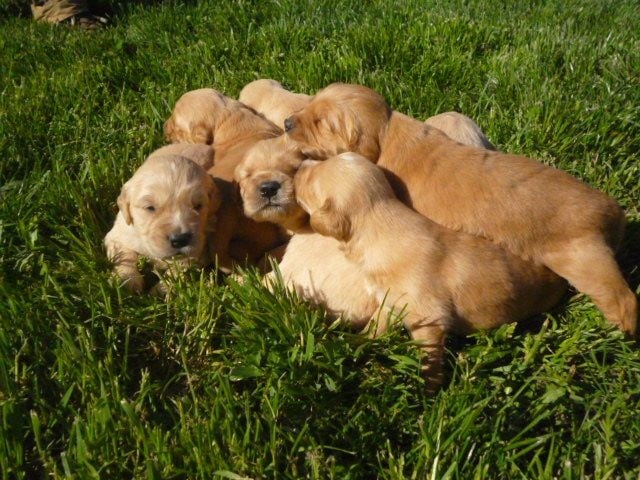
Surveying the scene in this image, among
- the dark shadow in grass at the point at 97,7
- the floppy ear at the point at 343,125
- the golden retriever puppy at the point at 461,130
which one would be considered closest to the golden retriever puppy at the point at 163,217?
the floppy ear at the point at 343,125

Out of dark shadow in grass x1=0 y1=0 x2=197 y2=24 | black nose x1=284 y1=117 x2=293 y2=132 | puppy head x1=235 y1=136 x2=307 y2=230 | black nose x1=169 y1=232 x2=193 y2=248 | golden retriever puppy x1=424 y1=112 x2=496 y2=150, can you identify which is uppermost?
black nose x1=284 y1=117 x2=293 y2=132

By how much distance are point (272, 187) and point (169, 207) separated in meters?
0.54

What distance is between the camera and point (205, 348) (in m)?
2.70

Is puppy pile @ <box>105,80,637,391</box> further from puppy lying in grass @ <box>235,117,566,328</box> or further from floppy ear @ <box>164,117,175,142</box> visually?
floppy ear @ <box>164,117,175,142</box>

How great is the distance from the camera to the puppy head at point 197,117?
4160 millimetres

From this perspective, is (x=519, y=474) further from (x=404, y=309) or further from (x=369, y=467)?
(x=404, y=309)

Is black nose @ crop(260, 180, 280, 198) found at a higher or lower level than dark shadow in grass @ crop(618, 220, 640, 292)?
higher

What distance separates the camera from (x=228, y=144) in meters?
→ 4.09

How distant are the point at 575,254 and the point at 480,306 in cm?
48

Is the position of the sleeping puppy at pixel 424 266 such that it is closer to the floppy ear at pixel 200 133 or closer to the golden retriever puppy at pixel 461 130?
A: the golden retriever puppy at pixel 461 130

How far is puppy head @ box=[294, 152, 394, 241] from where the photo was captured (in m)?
2.80

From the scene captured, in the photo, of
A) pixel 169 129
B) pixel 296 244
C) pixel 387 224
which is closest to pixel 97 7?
pixel 169 129

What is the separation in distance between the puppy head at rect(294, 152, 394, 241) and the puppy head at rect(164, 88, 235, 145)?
141 cm

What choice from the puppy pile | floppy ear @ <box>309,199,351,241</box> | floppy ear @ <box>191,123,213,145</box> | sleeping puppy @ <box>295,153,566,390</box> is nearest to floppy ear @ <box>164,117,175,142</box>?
floppy ear @ <box>191,123,213,145</box>
